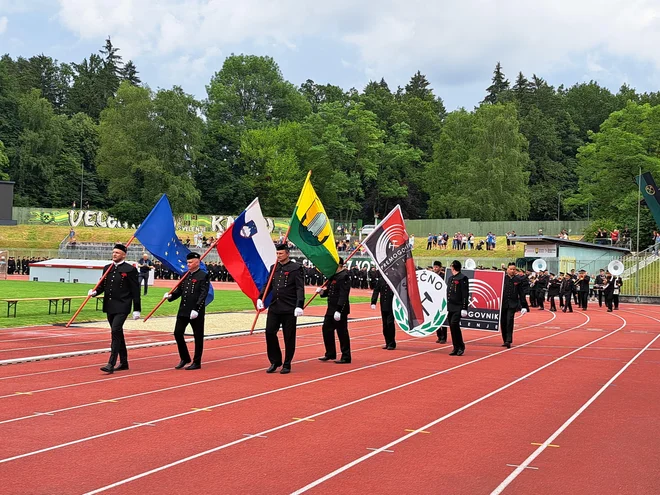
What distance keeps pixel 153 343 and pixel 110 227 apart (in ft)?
186

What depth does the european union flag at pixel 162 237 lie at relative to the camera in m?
16.5

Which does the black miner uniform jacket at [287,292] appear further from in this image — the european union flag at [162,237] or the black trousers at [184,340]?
the european union flag at [162,237]

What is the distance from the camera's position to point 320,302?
114 feet

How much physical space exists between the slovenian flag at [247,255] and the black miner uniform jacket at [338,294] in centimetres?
172

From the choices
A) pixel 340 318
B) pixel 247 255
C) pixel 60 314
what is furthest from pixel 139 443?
pixel 60 314

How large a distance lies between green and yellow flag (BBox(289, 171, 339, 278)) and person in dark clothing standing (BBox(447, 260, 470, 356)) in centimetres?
270

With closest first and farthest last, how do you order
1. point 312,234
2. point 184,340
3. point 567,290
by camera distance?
point 184,340 → point 312,234 → point 567,290

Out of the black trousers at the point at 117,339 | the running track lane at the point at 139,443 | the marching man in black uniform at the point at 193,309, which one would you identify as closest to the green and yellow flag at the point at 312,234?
the marching man in black uniform at the point at 193,309

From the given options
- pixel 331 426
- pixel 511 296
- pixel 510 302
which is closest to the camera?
pixel 331 426

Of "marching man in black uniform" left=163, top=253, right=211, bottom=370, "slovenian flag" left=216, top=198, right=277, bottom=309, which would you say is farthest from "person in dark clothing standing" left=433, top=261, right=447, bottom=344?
"marching man in black uniform" left=163, top=253, right=211, bottom=370

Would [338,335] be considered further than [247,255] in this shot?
No

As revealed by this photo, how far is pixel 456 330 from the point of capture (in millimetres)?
15508

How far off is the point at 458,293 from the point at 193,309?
5.80 m

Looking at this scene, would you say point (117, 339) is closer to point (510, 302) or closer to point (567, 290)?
point (510, 302)
